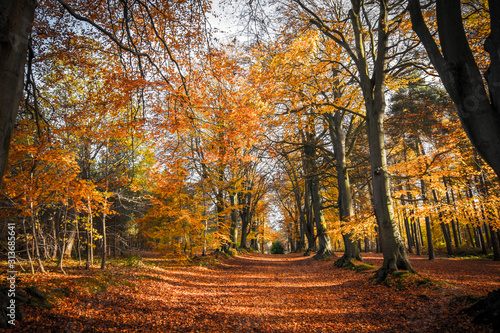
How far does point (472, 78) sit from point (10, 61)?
485cm

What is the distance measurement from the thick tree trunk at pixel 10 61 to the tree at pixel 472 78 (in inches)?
177

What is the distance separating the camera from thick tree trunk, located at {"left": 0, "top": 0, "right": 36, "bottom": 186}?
2223 millimetres

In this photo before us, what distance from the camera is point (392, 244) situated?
A: 6.57 m

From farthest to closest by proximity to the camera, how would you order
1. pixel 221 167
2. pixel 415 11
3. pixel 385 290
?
pixel 221 167, pixel 385 290, pixel 415 11

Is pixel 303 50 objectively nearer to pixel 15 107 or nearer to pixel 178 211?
pixel 178 211

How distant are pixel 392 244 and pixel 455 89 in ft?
15.8

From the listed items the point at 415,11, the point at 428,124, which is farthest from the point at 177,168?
the point at 428,124

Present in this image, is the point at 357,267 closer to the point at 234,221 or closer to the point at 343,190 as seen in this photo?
the point at 343,190

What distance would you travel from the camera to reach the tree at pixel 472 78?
8.88ft

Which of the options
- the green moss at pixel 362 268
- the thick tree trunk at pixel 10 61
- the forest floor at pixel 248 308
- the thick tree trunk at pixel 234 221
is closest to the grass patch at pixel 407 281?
the forest floor at pixel 248 308

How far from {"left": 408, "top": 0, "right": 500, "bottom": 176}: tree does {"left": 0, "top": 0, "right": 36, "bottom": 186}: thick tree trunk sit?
4502 millimetres

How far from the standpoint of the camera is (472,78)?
291 centimetres

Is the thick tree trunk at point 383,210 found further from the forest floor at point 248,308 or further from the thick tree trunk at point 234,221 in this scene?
the thick tree trunk at point 234,221

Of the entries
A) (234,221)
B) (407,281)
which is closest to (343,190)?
(407,281)
